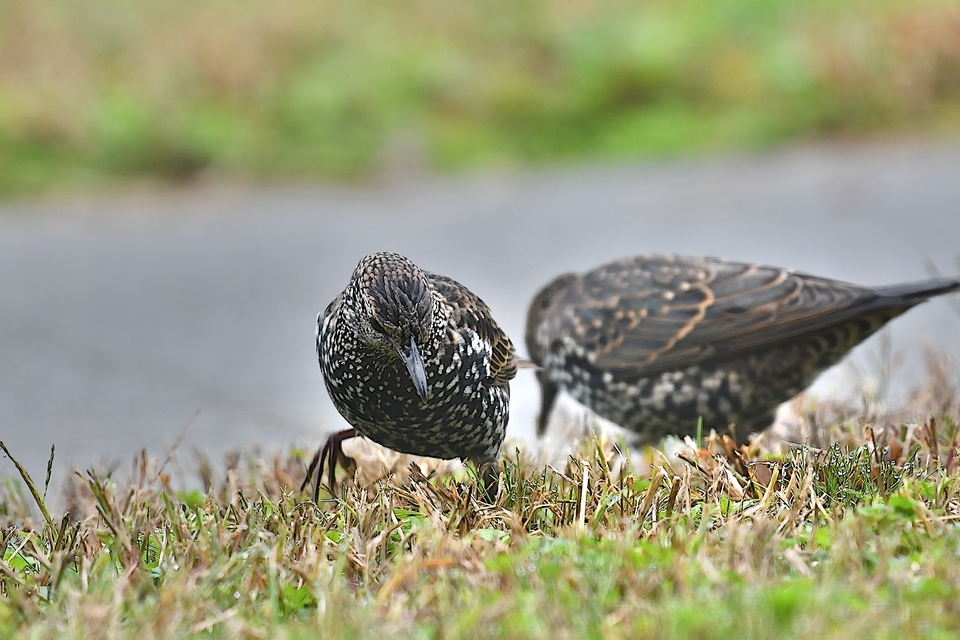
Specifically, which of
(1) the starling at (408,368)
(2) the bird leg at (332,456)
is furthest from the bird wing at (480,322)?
(2) the bird leg at (332,456)

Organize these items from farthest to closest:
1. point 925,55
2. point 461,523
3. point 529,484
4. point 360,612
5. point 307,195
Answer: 1. point 925,55
2. point 307,195
3. point 529,484
4. point 461,523
5. point 360,612

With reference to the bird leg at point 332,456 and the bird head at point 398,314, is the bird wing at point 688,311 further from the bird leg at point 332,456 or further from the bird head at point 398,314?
the bird head at point 398,314

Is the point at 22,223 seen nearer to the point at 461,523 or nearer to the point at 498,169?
the point at 498,169

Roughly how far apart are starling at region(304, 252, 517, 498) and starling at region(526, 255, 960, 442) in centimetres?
117

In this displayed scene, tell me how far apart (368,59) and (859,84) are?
4.30 m

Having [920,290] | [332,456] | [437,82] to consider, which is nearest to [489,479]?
[332,456]

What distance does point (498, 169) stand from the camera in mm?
10562

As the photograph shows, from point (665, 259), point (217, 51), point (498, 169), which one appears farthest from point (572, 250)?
point (217, 51)

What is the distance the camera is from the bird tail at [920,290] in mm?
4910

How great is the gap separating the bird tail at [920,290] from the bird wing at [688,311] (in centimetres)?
7

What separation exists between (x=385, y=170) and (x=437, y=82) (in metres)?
1.42

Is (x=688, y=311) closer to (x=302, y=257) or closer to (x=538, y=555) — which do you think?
(x=538, y=555)

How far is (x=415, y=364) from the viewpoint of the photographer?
382cm

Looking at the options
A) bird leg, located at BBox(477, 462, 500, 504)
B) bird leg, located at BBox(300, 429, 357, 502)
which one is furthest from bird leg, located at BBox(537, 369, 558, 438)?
bird leg, located at BBox(300, 429, 357, 502)
